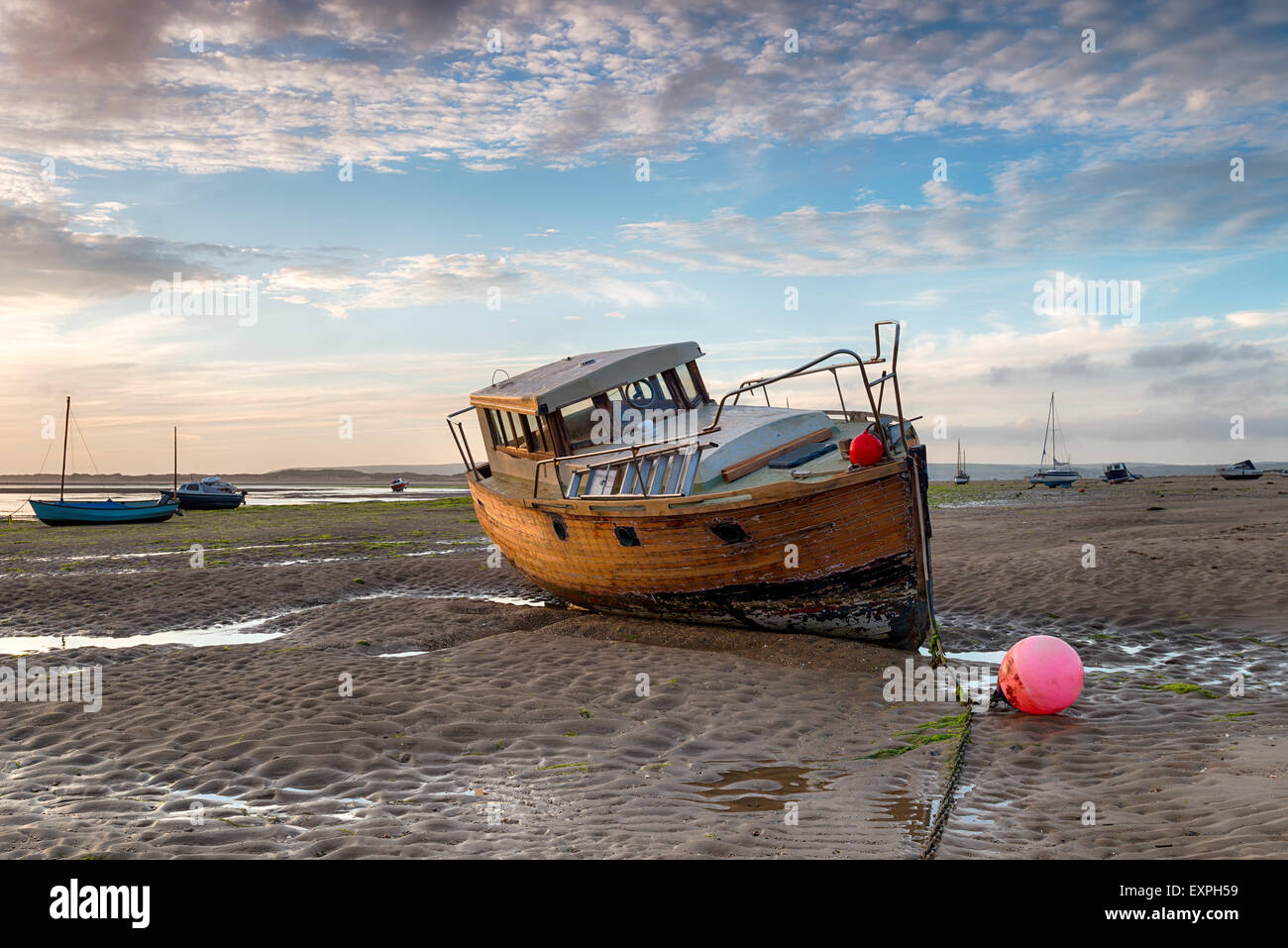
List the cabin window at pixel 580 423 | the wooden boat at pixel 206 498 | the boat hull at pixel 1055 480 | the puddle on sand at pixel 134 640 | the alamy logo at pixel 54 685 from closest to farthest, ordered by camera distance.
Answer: the alamy logo at pixel 54 685
the puddle on sand at pixel 134 640
the cabin window at pixel 580 423
the wooden boat at pixel 206 498
the boat hull at pixel 1055 480

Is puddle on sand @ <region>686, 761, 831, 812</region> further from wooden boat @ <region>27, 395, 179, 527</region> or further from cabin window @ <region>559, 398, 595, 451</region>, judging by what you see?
wooden boat @ <region>27, 395, 179, 527</region>

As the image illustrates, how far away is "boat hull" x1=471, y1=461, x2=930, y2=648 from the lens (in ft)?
33.0

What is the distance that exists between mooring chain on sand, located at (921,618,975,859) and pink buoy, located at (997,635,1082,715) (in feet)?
1.73

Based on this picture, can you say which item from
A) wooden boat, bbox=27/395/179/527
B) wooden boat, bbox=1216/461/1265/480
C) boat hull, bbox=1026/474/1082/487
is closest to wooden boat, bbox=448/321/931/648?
wooden boat, bbox=27/395/179/527

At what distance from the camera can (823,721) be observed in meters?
8.27

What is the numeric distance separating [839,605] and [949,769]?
4.02 metres

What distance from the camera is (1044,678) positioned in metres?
8.09

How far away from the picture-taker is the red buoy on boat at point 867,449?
10.1 meters

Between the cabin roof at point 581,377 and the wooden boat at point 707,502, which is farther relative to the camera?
the cabin roof at point 581,377

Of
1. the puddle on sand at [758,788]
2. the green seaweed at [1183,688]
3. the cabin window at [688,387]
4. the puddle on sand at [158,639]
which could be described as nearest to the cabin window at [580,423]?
the cabin window at [688,387]
